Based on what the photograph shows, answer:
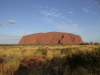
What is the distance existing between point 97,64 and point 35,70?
3.40 m

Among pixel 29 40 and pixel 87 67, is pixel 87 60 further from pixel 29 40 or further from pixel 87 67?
pixel 29 40

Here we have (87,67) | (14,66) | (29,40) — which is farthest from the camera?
(29,40)

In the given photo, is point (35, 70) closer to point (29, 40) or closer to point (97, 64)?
point (97, 64)

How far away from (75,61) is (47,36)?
148299 mm

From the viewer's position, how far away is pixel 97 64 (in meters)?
9.46

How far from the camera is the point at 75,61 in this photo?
1002 cm

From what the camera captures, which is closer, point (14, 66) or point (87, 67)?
point (87, 67)

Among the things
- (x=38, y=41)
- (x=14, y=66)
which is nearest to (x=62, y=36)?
(x=38, y=41)

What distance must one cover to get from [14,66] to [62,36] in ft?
460

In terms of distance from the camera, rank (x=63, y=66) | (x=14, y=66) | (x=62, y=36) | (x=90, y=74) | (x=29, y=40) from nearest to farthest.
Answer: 1. (x=90, y=74)
2. (x=63, y=66)
3. (x=14, y=66)
4. (x=62, y=36)
5. (x=29, y=40)

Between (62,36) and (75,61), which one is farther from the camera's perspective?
(62,36)

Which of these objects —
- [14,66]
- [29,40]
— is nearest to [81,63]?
[14,66]

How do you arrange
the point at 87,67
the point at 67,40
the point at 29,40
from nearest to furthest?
the point at 87,67 < the point at 67,40 < the point at 29,40

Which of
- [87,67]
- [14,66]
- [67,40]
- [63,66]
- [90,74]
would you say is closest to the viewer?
[90,74]
